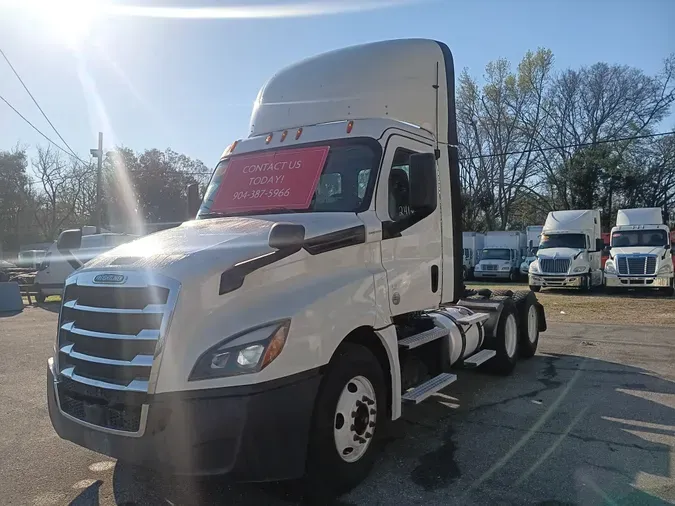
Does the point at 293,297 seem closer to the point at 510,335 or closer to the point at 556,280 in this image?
the point at 510,335

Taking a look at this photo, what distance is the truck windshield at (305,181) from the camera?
15.4 ft

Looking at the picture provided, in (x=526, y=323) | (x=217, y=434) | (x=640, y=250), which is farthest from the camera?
(x=640, y=250)

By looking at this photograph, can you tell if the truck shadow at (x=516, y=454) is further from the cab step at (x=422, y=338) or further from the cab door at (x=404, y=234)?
the cab door at (x=404, y=234)

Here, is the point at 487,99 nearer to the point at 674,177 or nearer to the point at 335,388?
the point at 674,177

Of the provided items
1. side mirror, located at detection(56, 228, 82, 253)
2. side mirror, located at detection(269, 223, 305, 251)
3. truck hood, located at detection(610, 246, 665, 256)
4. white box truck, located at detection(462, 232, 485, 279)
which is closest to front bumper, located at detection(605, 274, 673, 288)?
truck hood, located at detection(610, 246, 665, 256)

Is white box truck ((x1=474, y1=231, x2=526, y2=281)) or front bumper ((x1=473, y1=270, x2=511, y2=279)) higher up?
white box truck ((x1=474, y1=231, x2=526, y2=281))

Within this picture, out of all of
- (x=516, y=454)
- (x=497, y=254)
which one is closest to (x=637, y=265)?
(x=497, y=254)

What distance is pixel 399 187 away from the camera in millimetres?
4984

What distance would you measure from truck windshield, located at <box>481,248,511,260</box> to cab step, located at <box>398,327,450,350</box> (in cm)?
2817

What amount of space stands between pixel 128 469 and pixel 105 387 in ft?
4.55

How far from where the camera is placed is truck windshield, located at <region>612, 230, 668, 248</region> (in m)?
22.5

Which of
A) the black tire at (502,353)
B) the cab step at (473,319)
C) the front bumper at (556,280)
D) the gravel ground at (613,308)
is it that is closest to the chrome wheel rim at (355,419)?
the cab step at (473,319)

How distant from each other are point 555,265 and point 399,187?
19.9m

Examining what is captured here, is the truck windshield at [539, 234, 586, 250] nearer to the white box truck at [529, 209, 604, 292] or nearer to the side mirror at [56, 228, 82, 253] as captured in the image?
the white box truck at [529, 209, 604, 292]
